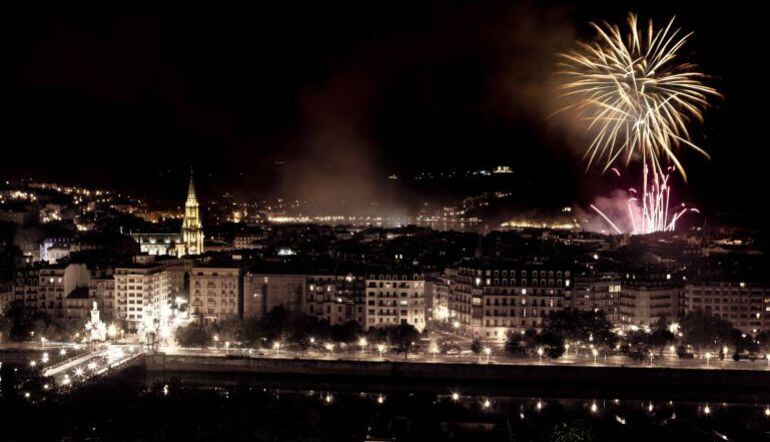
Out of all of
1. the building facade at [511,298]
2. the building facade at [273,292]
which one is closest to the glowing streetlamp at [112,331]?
the building facade at [273,292]

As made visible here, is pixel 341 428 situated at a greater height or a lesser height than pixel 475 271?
lesser

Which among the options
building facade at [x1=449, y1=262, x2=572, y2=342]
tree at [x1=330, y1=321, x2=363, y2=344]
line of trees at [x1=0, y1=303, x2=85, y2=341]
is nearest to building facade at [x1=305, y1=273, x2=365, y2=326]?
tree at [x1=330, y1=321, x2=363, y2=344]

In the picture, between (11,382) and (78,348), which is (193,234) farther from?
(11,382)

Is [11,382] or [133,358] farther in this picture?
[133,358]

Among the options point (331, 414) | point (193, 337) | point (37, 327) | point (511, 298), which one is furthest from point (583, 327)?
point (37, 327)

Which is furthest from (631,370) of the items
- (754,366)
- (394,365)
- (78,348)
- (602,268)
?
(78,348)

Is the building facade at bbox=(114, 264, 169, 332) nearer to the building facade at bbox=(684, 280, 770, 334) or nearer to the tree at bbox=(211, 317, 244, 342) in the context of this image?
the tree at bbox=(211, 317, 244, 342)

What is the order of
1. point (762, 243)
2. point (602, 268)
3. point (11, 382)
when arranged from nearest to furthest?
point (11, 382), point (602, 268), point (762, 243)
